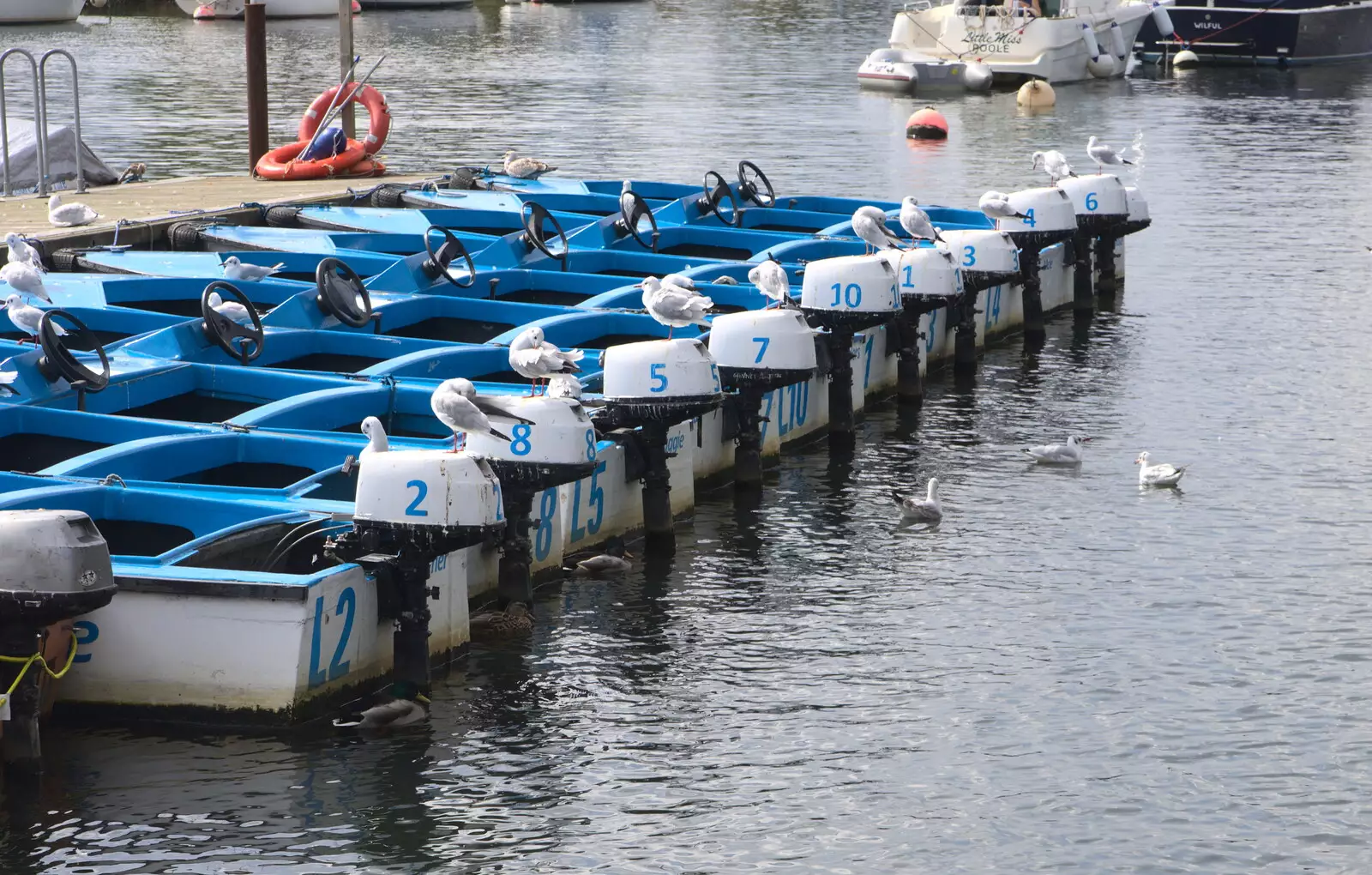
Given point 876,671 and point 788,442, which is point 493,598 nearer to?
point 876,671

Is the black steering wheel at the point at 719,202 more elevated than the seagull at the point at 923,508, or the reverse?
the black steering wheel at the point at 719,202

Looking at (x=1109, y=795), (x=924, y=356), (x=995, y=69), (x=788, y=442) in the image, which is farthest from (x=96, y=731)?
(x=995, y=69)

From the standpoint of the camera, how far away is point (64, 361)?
13406 millimetres

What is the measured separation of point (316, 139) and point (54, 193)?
13.5 feet

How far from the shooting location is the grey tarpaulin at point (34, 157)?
24125mm

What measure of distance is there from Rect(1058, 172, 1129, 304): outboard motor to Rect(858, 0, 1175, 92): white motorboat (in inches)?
1169

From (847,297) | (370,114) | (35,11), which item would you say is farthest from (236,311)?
(35,11)

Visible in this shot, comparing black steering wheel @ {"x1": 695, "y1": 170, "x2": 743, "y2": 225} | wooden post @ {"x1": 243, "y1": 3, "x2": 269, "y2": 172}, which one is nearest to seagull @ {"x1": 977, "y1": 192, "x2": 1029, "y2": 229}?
black steering wheel @ {"x1": 695, "y1": 170, "x2": 743, "y2": 225}

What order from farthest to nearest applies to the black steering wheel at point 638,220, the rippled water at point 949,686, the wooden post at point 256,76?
the wooden post at point 256,76
the black steering wheel at point 638,220
the rippled water at point 949,686

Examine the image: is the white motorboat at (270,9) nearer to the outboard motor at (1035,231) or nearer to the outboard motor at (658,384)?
the outboard motor at (1035,231)

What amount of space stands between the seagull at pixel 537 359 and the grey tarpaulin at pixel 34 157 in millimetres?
13835

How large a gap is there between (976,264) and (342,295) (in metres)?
6.05

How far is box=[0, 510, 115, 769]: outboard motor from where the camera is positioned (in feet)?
29.5

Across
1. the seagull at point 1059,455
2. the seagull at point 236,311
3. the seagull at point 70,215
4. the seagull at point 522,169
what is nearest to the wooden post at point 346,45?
the seagull at point 522,169
